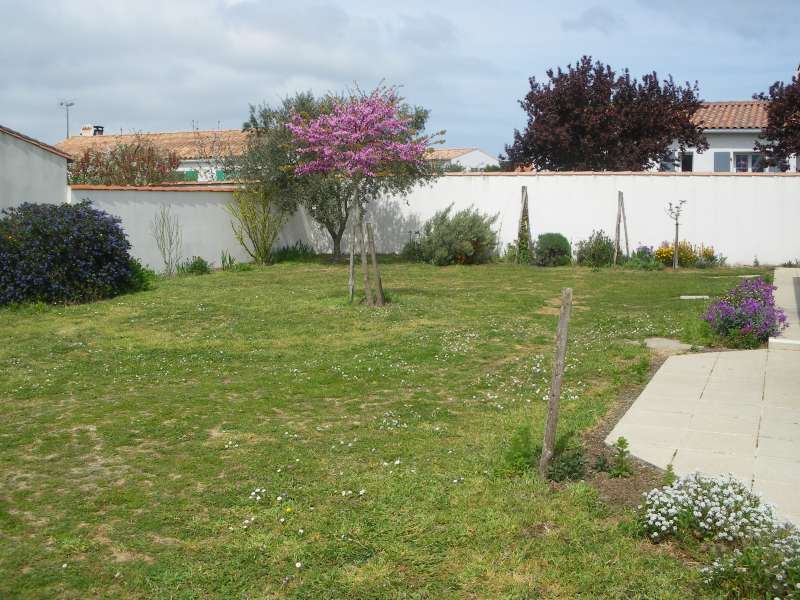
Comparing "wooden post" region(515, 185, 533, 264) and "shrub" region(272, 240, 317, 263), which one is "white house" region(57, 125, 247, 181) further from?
"wooden post" region(515, 185, 533, 264)

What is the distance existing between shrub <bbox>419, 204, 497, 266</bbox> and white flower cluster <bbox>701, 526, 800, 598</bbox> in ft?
57.1

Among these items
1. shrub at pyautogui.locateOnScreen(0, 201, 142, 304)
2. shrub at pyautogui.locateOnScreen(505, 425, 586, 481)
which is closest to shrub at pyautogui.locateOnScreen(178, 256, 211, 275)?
shrub at pyautogui.locateOnScreen(0, 201, 142, 304)

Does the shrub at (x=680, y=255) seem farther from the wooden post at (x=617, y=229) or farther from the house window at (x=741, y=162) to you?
the house window at (x=741, y=162)

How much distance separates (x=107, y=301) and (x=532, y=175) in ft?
41.5

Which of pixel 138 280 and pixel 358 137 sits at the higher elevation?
pixel 358 137

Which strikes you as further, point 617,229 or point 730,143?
point 730,143

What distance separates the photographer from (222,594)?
400cm

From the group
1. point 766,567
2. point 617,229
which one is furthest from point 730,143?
point 766,567

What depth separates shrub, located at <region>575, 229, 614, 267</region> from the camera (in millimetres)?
21203

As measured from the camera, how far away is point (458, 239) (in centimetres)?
2134

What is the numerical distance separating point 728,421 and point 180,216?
14611 millimetres

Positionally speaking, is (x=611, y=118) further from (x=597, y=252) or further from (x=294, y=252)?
(x=294, y=252)

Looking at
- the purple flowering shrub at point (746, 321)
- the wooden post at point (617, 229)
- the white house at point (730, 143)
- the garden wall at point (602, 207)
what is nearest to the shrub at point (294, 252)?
the garden wall at point (602, 207)

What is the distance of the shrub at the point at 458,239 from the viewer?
2131cm
